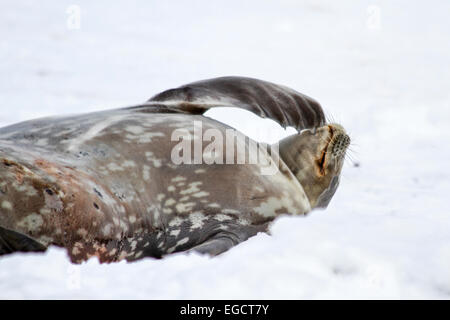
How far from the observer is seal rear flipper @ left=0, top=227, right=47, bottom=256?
2.19 m

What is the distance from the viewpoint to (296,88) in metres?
6.11

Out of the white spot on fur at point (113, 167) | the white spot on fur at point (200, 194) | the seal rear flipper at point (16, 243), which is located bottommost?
the white spot on fur at point (200, 194)

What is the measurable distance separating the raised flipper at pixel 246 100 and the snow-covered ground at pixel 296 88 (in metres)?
0.36

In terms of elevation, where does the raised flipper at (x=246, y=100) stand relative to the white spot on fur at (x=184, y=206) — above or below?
above

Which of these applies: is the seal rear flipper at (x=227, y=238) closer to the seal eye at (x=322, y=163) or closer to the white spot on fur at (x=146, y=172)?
the white spot on fur at (x=146, y=172)

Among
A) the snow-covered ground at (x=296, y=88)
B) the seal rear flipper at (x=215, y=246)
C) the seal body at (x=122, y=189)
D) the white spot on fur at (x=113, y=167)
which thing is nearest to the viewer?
the snow-covered ground at (x=296, y=88)

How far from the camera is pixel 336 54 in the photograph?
7.23m

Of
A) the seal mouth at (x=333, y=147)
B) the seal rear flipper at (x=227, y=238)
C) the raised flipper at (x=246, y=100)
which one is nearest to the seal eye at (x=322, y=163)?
the seal mouth at (x=333, y=147)

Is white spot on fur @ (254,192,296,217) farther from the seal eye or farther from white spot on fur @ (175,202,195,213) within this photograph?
the seal eye

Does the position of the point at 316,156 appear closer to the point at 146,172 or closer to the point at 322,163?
the point at 322,163

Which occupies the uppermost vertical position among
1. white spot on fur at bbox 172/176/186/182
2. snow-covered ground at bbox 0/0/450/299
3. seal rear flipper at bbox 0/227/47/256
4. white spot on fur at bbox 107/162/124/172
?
white spot on fur at bbox 107/162/124/172

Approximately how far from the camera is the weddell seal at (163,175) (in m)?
2.27

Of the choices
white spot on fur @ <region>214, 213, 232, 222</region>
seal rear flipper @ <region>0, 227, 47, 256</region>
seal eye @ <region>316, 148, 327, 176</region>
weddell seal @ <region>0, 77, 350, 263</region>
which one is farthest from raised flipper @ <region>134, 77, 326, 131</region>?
seal rear flipper @ <region>0, 227, 47, 256</region>
